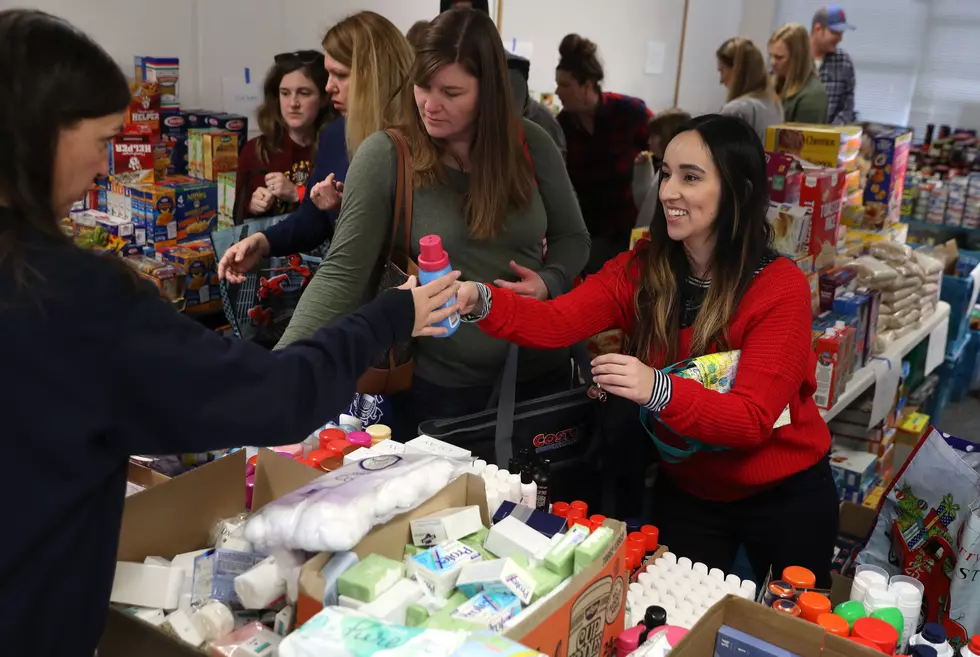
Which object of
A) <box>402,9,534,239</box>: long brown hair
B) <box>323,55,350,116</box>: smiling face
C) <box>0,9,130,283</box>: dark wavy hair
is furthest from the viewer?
<box>323,55,350,116</box>: smiling face

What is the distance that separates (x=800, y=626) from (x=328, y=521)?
2.33ft

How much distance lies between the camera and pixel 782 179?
3.16m

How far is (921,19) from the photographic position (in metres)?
7.61

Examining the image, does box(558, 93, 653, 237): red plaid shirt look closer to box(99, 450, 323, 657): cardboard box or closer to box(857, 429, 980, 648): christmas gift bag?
box(857, 429, 980, 648): christmas gift bag

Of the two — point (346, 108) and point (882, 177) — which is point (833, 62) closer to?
point (882, 177)

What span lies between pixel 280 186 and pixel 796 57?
3610 millimetres

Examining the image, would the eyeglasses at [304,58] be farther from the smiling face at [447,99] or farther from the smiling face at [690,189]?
the smiling face at [690,189]

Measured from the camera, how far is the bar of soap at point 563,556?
4.38 feet

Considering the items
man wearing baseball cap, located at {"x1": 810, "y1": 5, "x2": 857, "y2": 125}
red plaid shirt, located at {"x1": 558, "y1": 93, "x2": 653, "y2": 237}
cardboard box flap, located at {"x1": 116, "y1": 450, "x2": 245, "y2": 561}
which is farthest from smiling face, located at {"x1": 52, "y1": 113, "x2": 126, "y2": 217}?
man wearing baseball cap, located at {"x1": 810, "y1": 5, "x2": 857, "y2": 125}

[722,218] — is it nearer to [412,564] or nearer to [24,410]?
[412,564]

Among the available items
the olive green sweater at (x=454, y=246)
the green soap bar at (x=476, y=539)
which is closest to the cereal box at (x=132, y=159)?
the olive green sweater at (x=454, y=246)

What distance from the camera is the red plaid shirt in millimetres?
4844

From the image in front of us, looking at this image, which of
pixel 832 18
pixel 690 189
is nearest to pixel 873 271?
pixel 690 189

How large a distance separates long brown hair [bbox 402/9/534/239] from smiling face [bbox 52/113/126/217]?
1139 mm
